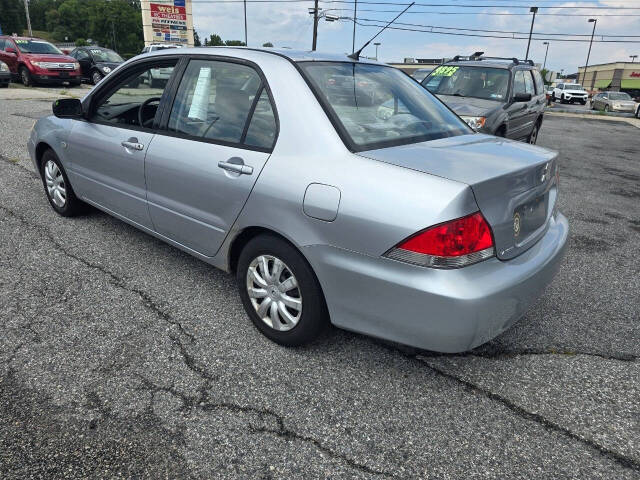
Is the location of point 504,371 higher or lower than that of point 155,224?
lower

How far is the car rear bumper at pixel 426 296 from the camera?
2.04 m

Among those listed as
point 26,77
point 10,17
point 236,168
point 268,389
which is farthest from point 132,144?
point 10,17

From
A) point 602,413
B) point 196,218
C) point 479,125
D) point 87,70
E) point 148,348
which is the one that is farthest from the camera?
point 87,70

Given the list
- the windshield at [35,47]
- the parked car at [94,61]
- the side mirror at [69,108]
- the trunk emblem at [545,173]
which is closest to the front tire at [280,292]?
the trunk emblem at [545,173]

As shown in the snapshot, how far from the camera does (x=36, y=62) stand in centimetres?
1730

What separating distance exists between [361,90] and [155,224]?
1.76 meters

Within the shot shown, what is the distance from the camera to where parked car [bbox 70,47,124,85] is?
768 inches

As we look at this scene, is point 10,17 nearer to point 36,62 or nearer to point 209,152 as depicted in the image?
point 36,62

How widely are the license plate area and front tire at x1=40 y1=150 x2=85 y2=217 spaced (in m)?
3.94

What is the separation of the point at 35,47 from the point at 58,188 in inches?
678

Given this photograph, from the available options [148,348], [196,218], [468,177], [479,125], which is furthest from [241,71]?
[479,125]

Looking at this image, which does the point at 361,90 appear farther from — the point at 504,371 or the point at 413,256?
the point at 504,371

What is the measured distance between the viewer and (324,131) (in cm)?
241

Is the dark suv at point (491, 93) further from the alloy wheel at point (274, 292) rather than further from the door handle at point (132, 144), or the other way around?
the alloy wheel at point (274, 292)
